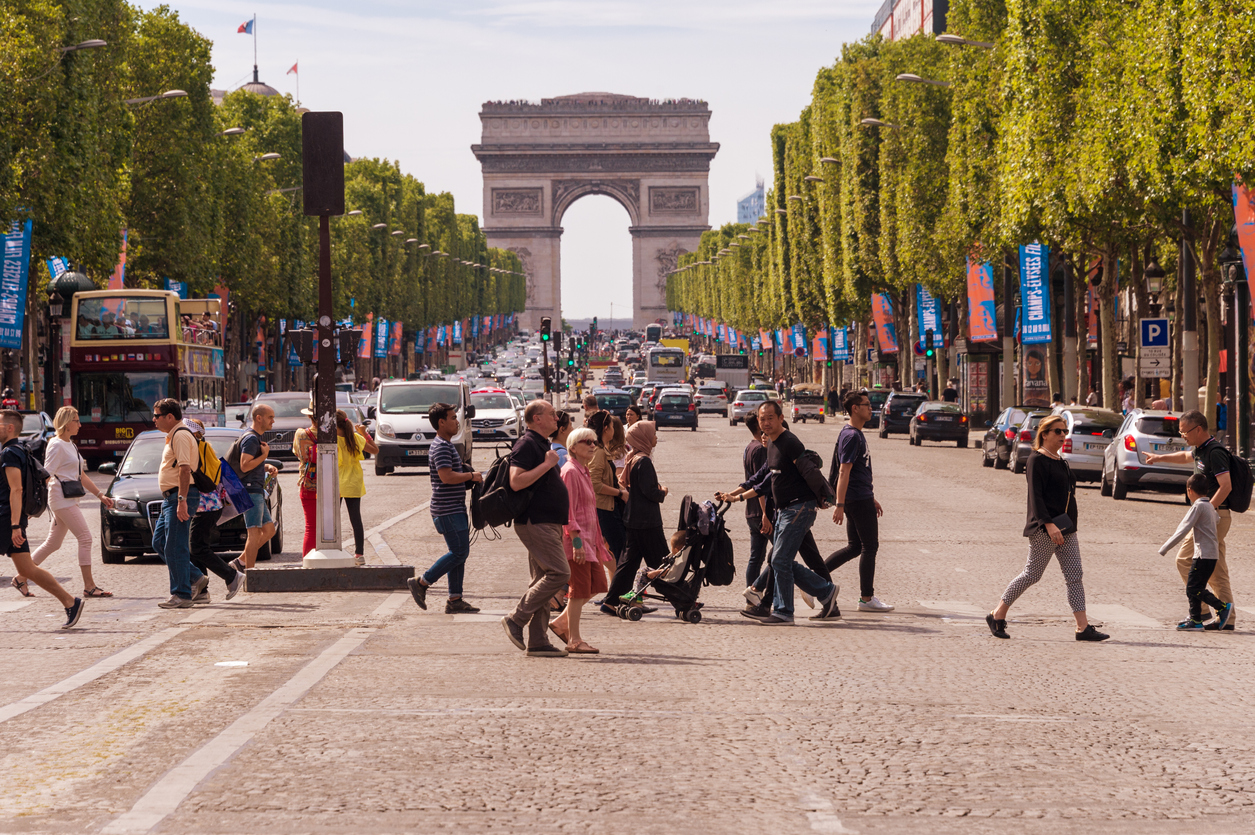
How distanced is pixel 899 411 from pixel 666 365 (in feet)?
172

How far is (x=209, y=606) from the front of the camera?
46.4 ft

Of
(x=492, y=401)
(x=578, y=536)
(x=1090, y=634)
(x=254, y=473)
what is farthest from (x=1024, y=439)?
(x=578, y=536)

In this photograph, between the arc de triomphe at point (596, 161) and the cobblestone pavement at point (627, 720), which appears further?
the arc de triomphe at point (596, 161)

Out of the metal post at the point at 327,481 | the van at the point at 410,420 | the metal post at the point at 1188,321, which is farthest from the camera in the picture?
the van at the point at 410,420

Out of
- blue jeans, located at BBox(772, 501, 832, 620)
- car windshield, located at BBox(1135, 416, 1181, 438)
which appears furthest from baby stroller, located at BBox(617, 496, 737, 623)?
car windshield, located at BBox(1135, 416, 1181, 438)

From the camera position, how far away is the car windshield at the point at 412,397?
35.8 meters

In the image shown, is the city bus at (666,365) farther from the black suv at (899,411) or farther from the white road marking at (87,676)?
the white road marking at (87,676)

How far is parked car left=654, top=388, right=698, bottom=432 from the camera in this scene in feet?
203

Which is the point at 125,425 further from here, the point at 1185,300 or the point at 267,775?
the point at 267,775

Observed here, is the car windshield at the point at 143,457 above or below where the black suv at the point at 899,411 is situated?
above

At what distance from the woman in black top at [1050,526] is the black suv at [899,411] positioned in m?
42.3

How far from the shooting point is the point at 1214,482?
13.0 meters

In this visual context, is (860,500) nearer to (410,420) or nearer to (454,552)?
(454,552)

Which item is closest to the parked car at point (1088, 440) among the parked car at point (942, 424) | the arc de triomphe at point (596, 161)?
the parked car at point (942, 424)
